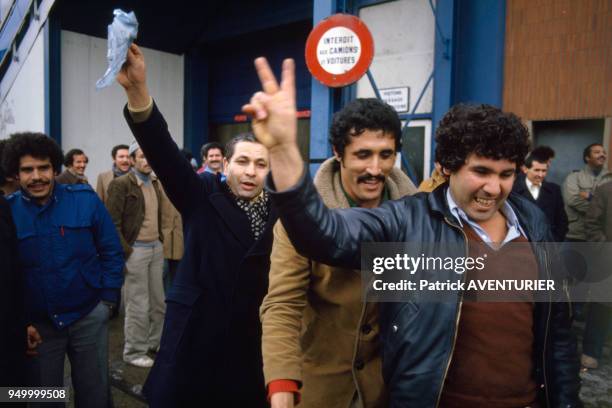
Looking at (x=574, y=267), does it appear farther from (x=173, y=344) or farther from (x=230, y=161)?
(x=173, y=344)

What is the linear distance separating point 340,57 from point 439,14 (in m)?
1.30

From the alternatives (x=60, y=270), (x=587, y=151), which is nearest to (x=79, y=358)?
(x=60, y=270)

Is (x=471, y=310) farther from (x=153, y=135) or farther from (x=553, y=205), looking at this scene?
(x=553, y=205)

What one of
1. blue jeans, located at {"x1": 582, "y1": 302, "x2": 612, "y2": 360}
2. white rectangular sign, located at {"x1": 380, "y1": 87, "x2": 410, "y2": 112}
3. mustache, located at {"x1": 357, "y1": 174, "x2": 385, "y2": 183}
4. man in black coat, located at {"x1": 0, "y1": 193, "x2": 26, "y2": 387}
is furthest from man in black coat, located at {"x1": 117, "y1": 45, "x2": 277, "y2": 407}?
white rectangular sign, located at {"x1": 380, "y1": 87, "x2": 410, "y2": 112}

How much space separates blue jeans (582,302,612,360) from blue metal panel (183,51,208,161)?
750cm

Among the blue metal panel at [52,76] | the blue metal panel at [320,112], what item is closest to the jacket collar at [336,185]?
the blue metal panel at [320,112]

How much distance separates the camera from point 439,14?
537cm

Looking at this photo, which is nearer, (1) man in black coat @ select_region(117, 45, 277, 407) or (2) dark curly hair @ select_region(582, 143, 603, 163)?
(1) man in black coat @ select_region(117, 45, 277, 407)

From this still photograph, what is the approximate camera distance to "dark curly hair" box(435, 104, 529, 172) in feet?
5.03

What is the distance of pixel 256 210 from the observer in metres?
2.40

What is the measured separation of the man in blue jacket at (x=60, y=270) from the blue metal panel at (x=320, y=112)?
11.3ft

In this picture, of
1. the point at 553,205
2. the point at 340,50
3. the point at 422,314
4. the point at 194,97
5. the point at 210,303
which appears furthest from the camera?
the point at 194,97

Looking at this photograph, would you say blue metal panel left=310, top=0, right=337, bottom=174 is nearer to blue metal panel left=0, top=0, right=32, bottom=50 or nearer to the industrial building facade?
the industrial building facade

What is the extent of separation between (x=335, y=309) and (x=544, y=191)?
153 inches
